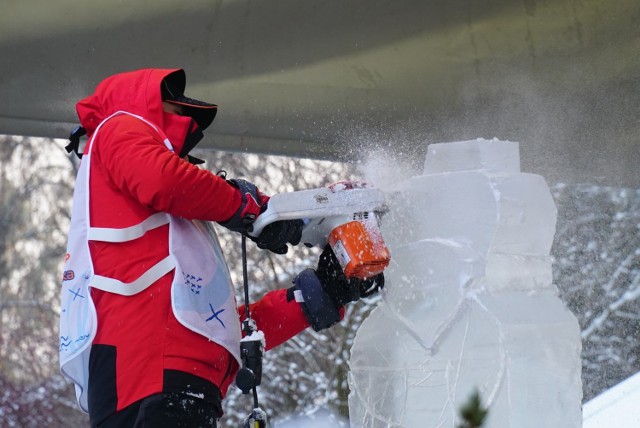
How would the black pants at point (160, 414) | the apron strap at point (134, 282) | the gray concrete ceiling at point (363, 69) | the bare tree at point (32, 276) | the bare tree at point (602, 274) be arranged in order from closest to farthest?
the black pants at point (160, 414) → the apron strap at point (134, 282) → the gray concrete ceiling at point (363, 69) → the bare tree at point (602, 274) → the bare tree at point (32, 276)

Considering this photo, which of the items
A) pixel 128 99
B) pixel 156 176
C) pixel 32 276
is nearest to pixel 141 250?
pixel 156 176

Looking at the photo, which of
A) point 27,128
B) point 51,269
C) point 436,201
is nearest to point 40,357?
point 51,269

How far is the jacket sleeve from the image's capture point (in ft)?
7.52

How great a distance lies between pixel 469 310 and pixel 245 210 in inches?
27.0

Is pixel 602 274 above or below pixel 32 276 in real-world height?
below

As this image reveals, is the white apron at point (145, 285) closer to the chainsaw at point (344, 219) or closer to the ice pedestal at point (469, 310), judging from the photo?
the chainsaw at point (344, 219)

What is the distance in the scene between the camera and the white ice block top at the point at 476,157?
9.14ft

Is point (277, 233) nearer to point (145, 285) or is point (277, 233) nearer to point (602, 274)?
point (145, 285)

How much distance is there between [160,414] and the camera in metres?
2.21

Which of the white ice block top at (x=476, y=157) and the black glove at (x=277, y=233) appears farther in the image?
the white ice block top at (x=476, y=157)

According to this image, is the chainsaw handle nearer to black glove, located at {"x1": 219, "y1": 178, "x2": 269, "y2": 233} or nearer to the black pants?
black glove, located at {"x1": 219, "y1": 178, "x2": 269, "y2": 233}

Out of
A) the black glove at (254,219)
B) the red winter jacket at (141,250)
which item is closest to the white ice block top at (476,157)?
the black glove at (254,219)

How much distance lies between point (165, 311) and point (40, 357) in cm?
940

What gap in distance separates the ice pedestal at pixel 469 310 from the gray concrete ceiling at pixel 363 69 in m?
0.93
